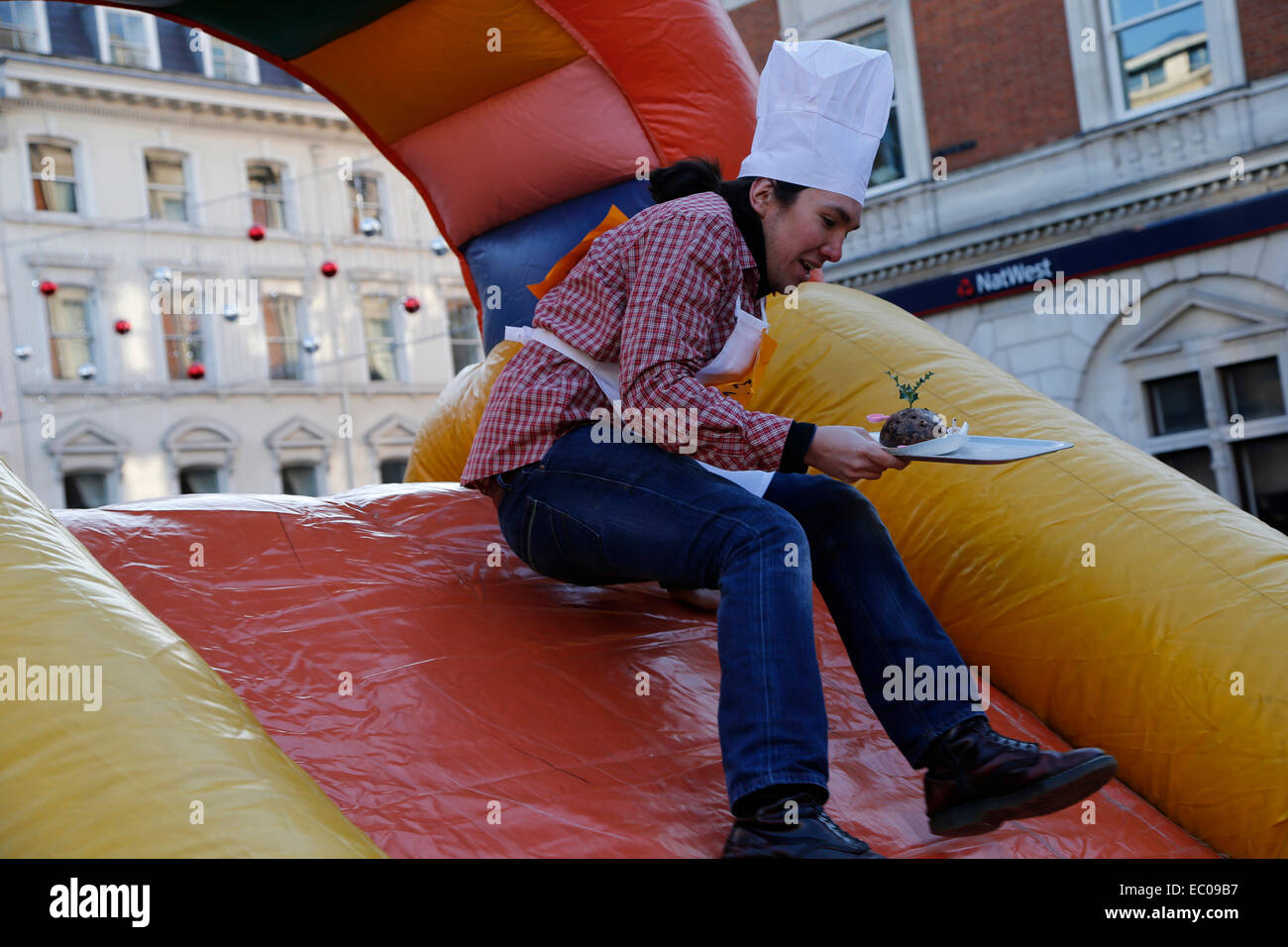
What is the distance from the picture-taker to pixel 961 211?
11156mm

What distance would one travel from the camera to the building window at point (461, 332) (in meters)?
19.7

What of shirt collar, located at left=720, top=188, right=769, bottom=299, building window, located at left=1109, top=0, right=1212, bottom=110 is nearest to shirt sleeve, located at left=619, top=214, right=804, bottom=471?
shirt collar, located at left=720, top=188, right=769, bottom=299

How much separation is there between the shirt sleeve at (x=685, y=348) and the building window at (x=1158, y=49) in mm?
9093

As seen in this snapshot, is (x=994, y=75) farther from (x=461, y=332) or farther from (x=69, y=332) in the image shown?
(x=69, y=332)

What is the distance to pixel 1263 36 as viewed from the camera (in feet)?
31.0

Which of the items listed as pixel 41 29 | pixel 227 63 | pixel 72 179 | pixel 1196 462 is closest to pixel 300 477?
pixel 72 179

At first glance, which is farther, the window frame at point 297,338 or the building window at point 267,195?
the building window at point 267,195

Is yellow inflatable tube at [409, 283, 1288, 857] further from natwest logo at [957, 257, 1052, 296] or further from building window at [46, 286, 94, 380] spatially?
building window at [46, 286, 94, 380]

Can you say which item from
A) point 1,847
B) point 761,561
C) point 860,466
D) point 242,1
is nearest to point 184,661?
point 1,847

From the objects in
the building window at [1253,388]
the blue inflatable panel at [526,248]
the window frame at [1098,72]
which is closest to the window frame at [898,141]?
the window frame at [1098,72]

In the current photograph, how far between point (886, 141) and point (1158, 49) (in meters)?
2.50

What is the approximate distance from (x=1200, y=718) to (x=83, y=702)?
1.78 m

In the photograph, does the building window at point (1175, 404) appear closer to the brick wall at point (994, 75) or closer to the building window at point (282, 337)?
the brick wall at point (994, 75)

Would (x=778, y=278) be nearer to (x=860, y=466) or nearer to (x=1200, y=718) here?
(x=860, y=466)
